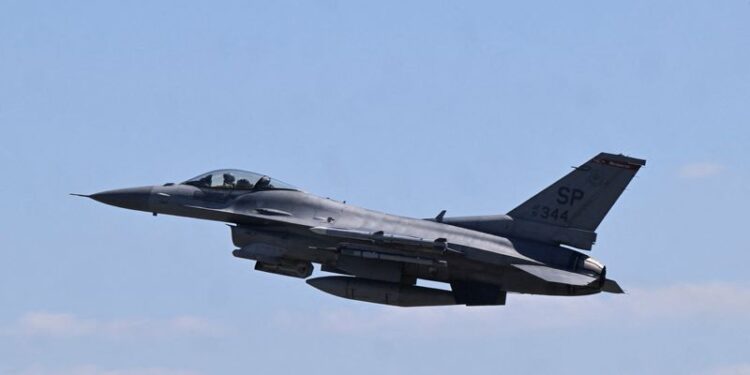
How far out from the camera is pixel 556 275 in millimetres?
42469

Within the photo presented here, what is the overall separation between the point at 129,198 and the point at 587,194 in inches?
468

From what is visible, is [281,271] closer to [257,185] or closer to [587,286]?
A: [257,185]

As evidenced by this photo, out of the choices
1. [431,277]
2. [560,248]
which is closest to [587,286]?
[560,248]

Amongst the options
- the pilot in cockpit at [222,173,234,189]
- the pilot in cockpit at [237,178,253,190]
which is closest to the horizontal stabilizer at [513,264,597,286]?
the pilot in cockpit at [237,178,253,190]

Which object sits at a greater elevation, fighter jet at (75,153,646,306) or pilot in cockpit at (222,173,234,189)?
pilot in cockpit at (222,173,234,189)

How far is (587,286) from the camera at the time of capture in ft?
142

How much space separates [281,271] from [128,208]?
4758 millimetres

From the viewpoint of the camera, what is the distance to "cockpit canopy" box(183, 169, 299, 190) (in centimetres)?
4550

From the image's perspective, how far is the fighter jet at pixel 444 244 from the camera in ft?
141

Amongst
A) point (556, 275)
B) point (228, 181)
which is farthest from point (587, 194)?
point (228, 181)

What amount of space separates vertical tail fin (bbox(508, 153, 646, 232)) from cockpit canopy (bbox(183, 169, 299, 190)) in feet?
21.4

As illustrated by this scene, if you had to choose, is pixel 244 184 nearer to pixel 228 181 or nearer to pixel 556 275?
pixel 228 181

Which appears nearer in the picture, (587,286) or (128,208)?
(587,286)

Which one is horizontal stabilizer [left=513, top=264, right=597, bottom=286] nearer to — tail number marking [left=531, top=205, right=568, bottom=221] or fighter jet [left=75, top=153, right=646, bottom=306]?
fighter jet [left=75, top=153, right=646, bottom=306]
